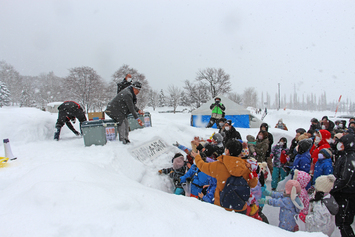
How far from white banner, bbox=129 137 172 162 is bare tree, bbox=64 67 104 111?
29.0 metres

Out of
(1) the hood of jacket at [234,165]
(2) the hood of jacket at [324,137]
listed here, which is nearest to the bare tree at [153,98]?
(2) the hood of jacket at [324,137]

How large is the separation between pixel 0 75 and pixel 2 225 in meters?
62.0

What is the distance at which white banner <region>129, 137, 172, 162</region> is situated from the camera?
198 inches

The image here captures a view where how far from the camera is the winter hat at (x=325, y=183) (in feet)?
8.88

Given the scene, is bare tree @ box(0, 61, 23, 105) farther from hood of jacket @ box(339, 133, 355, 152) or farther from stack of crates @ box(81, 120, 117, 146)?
hood of jacket @ box(339, 133, 355, 152)

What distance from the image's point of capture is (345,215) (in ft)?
9.87

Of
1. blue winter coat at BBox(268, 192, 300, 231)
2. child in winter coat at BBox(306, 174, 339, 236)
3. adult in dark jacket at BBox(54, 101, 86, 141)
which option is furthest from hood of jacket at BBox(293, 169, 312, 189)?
adult in dark jacket at BBox(54, 101, 86, 141)

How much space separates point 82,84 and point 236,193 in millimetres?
35024

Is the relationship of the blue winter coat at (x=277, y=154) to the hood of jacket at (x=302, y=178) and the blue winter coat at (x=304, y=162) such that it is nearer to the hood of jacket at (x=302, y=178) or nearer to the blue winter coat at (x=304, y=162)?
the blue winter coat at (x=304, y=162)

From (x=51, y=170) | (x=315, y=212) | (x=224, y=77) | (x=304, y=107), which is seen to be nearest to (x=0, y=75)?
(x=224, y=77)

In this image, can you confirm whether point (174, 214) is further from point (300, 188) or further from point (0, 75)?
point (0, 75)

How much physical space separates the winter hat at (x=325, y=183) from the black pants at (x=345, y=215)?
724 millimetres

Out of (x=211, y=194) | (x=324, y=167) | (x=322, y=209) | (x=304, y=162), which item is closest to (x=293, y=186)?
(x=322, y=209)

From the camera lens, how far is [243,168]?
97.6 inches
